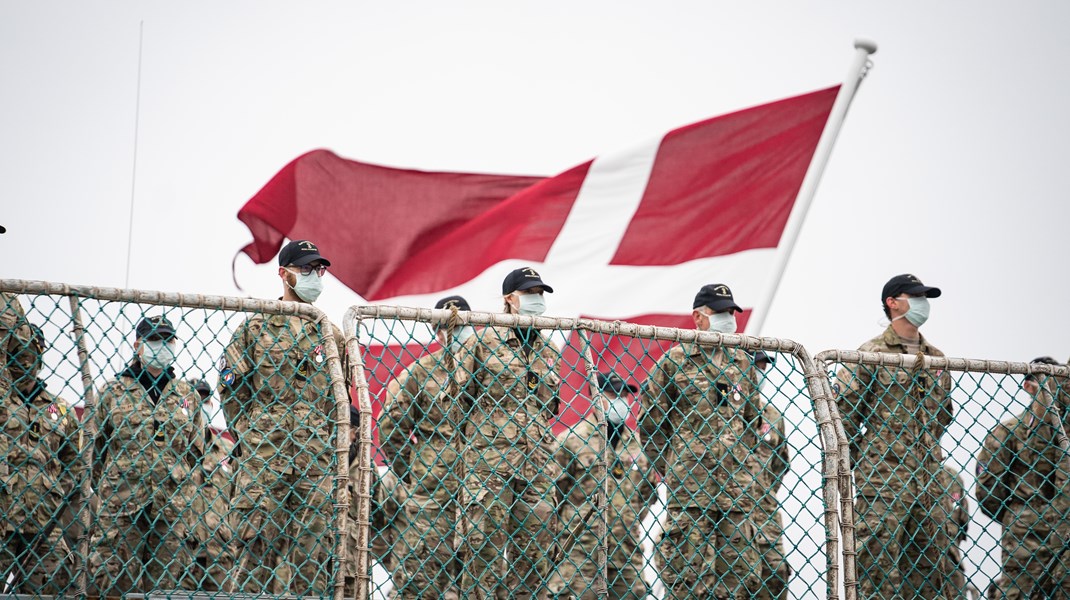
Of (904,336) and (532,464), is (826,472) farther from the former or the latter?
(904,336)

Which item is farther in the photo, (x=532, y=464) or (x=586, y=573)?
(x=586, y=573)

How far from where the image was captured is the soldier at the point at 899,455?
15.6 ft

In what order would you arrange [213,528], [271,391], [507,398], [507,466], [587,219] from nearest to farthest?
[271,391]
[507,398]
[507,466]
[213,528]
[587,219]

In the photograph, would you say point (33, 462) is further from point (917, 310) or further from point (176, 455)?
point (917, 310)

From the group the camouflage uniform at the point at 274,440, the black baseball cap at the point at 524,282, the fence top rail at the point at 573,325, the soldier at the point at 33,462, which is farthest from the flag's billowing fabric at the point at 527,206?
the fence top rail at the point at 573,325

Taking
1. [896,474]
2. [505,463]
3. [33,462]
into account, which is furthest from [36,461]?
[896,474]

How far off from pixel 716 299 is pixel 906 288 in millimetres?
1018

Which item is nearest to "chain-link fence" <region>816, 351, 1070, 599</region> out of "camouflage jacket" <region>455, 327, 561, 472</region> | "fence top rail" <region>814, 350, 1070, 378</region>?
"fence top rail" <region>814, 350, 1070, 378</region>

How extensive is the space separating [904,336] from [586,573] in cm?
259

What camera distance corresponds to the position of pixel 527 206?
8.85 metres

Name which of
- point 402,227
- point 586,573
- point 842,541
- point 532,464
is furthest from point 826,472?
point 402,227

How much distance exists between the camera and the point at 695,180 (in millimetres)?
8328

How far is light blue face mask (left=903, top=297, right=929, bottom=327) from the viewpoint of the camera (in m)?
5.90

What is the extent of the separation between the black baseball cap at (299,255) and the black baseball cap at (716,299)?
84.5 inches
